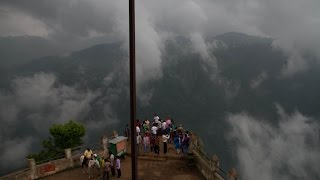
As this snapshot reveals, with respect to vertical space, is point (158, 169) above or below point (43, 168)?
below

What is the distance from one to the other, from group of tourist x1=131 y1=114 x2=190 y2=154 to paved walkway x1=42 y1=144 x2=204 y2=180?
512 mm

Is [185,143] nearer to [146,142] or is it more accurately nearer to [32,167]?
[146,142]

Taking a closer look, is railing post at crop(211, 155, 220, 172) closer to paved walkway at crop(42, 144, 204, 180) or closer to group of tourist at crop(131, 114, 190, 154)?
paved walkway at crop(42, 144, 204, 180)

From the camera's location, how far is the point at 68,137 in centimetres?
4666

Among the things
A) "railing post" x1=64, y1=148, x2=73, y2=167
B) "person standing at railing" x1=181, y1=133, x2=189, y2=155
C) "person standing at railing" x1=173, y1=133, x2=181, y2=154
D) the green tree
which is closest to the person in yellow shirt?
"railing post" x1=64, y1=148, x2=73, y2=167

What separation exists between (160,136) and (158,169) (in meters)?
4.13

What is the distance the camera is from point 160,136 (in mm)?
27500

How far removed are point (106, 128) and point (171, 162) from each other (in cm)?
16042

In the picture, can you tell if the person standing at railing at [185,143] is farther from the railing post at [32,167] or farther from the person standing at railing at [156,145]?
the railing post at [32,167]

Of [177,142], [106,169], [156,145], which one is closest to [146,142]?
[156,145]

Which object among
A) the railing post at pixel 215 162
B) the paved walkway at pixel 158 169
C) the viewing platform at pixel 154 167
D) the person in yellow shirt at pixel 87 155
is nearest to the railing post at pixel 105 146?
the viewing platform at pixel 154 167

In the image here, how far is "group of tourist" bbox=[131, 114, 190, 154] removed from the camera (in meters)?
24.8

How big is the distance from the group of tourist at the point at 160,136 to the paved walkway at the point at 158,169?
0.51 metres

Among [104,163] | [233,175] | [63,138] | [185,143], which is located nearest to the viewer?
[233,175]
